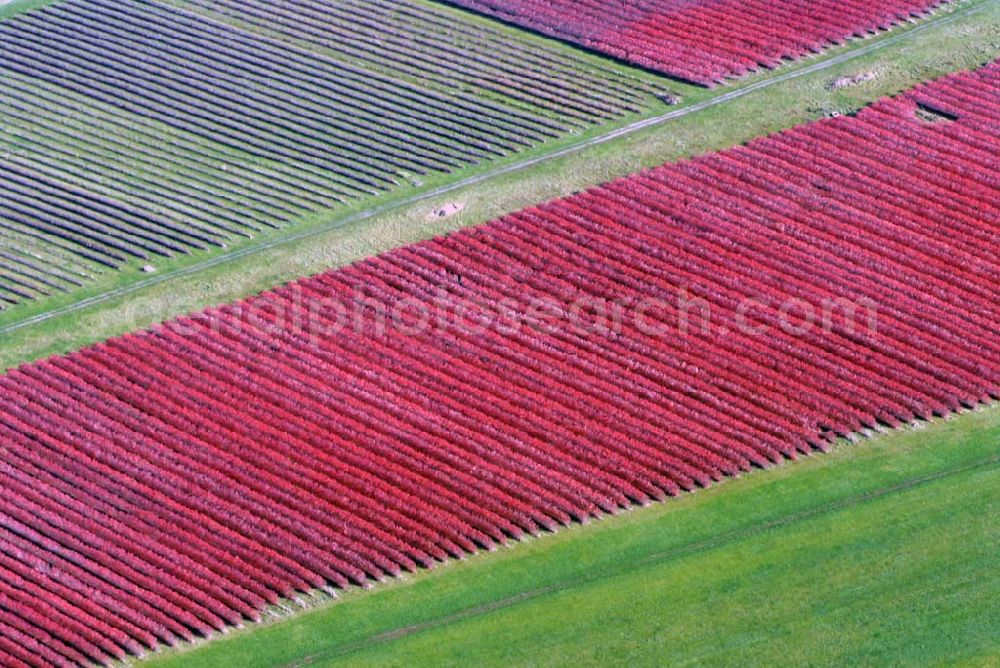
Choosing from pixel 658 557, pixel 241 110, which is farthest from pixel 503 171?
pixel 658 557

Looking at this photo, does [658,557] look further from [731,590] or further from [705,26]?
[705,26]

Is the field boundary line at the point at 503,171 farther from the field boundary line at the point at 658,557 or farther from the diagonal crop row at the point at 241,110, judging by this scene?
the field boundary line at the point at 658,557

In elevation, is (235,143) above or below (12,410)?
above

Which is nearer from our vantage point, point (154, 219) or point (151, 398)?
point (151, 398)

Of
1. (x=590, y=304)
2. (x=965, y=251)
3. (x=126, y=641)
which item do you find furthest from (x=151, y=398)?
(x=965, y=251)

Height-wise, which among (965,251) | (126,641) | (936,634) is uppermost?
(965,251)

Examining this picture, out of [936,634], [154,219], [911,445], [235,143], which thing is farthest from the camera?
[235,143]

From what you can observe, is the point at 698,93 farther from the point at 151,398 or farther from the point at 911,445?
the point at 151,398
